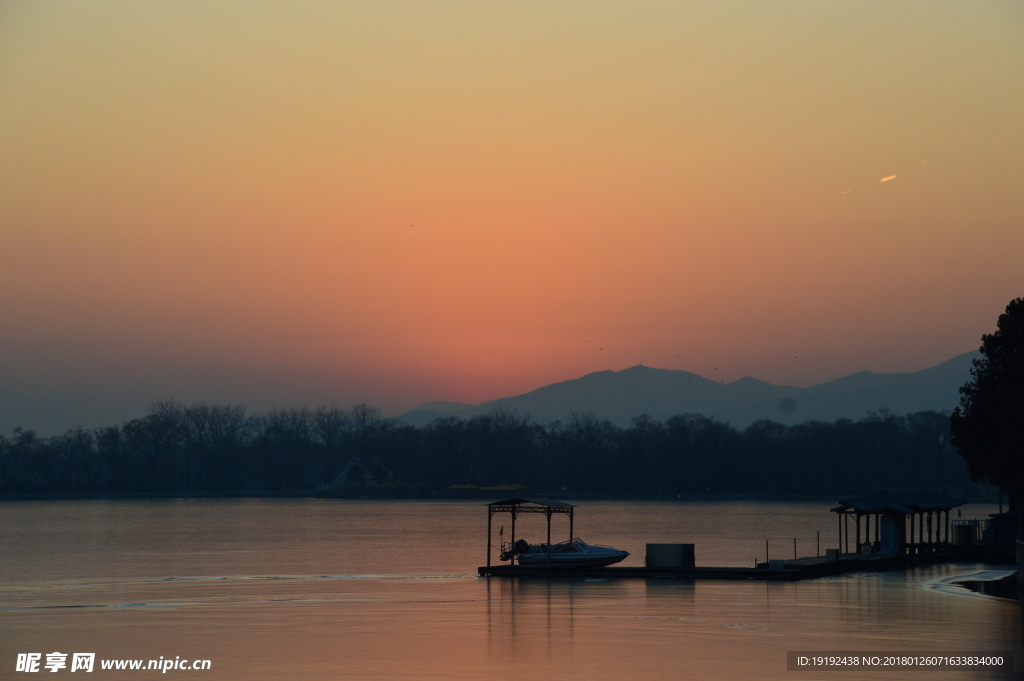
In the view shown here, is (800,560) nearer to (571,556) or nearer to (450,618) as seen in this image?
(571,556)

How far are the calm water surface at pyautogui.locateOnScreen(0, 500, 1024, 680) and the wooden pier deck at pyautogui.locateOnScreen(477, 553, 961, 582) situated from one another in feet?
3.69

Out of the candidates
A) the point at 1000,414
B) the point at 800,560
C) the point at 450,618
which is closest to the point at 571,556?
the point at 800,560

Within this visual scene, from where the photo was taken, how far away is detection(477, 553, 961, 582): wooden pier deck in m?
45.9

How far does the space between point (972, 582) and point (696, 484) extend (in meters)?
150

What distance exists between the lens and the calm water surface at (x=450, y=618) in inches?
1096

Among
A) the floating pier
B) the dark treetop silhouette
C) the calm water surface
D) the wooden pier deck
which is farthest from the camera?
the floating pier

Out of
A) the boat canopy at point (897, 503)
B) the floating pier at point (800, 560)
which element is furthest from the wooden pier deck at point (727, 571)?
the boat canopy at point (897, 503)

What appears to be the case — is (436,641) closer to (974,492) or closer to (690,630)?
(690,630)

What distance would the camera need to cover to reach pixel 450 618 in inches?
1448

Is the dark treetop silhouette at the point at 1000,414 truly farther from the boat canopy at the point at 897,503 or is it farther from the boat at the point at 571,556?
the boat at the point at 571,556

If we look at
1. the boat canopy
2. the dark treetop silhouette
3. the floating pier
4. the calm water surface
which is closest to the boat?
the floating pier

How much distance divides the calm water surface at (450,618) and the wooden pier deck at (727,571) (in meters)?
1.13

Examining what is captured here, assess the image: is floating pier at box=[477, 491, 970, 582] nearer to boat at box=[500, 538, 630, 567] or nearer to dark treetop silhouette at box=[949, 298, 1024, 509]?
boat at box=[500, 538, 630, 567]

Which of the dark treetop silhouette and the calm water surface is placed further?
the dark treetop silhouette
